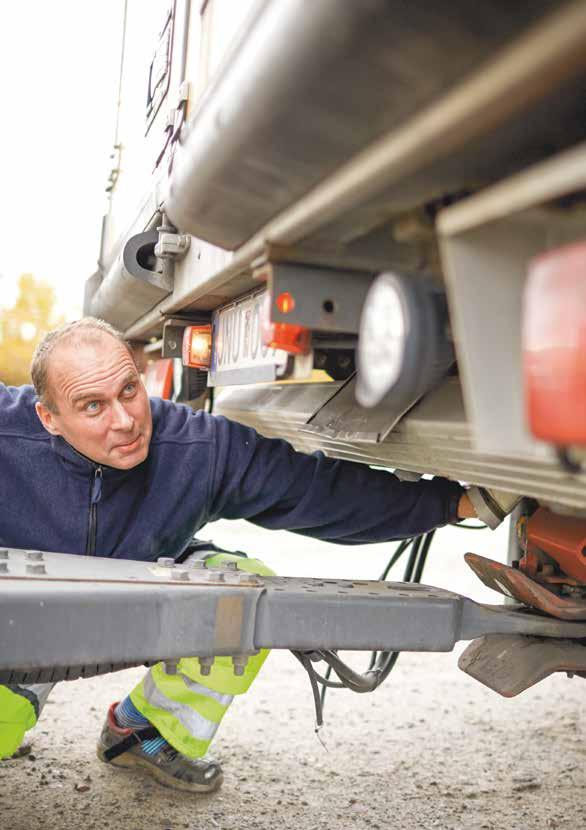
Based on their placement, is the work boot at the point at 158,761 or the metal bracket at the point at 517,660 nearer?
the metal bracket at the point at 517,660

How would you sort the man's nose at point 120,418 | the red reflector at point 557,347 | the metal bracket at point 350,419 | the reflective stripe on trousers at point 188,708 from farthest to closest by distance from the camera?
1. the reflective stripe on trousers at point 188,708
2. the man's nose at point 120,418
3. the metal bracket at point 350,419
4. the red reflector at point 557,347

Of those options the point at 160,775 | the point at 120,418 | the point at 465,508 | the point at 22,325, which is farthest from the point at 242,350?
the point at 22,325

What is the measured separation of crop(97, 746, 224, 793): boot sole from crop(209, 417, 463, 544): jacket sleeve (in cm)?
82

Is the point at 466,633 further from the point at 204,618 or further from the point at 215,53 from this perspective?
the point at 215,53

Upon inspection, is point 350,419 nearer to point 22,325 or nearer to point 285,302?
point 285,302

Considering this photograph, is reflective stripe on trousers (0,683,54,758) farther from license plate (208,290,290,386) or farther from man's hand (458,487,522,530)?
man's hand (458,487,522,530)

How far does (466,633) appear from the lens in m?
1.73

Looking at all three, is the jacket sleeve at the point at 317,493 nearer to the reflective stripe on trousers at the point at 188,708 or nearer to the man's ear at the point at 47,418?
the reflective stripe on trousers at the point at 188,708

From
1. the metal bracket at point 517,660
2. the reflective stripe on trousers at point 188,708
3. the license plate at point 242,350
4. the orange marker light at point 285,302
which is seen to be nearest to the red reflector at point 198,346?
the license plate at point 242,350

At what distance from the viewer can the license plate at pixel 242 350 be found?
1.79 m

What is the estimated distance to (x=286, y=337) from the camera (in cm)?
142

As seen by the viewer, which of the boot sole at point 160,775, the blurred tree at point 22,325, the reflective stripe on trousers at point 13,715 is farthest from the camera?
the blurred tree at point 22,325

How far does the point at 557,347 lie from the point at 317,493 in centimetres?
139

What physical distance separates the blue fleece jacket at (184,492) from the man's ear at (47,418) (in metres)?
0.02
